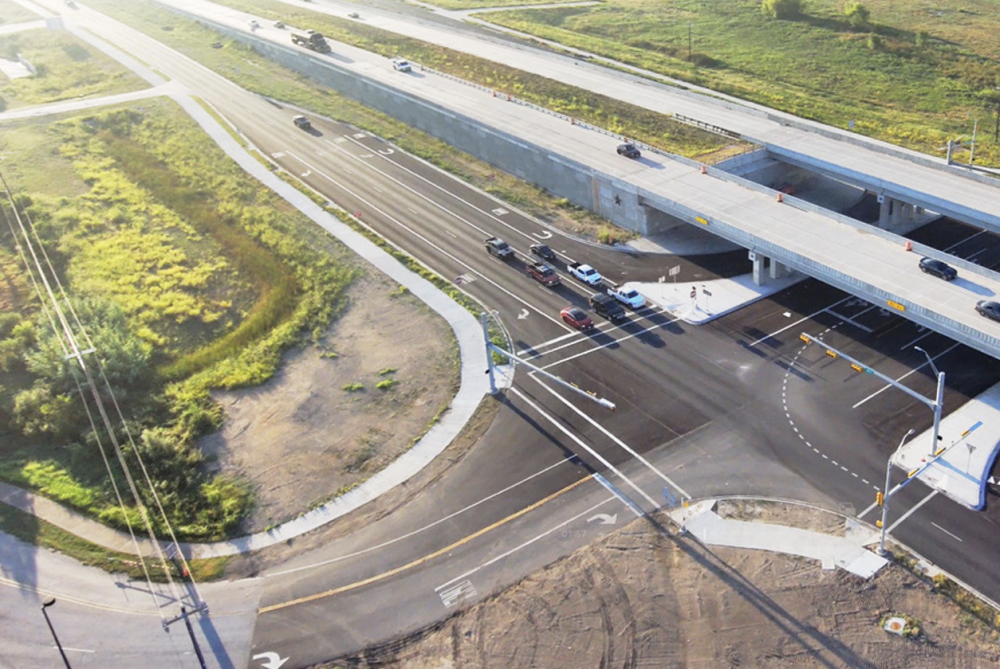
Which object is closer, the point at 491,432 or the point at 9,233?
the point at 491,432

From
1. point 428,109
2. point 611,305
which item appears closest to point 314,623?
point 611,305

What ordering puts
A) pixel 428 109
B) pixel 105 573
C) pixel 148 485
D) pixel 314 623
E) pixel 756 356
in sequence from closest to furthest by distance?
pixel 314 623 < pixel 105 573 < pixel 148 485 < pixel 756 356 < pixel 428 109

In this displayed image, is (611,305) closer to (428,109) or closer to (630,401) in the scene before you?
(630,401)

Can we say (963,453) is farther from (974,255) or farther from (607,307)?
(974,255)

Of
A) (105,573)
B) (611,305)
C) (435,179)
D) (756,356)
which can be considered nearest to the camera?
(105,573)

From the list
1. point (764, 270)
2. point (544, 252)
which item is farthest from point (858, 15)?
point (544, 252)

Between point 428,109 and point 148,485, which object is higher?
point 428,109

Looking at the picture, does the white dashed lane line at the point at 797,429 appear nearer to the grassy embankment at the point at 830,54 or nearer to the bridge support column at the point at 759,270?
the bridge support column at the point at 759,270
